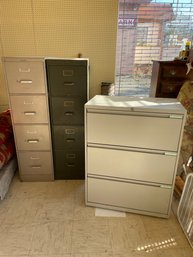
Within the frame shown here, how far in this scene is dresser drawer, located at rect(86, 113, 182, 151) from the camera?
4.46 ft

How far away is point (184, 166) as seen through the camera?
177cm

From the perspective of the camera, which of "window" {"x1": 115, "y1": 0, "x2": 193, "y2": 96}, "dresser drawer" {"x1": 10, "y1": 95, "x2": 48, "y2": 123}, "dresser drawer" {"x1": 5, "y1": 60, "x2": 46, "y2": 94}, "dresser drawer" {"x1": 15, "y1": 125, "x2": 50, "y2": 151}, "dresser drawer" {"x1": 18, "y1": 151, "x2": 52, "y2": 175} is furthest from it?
"window" {"x1": 115, "y1": 0, "x2": 193, "y2": 96}

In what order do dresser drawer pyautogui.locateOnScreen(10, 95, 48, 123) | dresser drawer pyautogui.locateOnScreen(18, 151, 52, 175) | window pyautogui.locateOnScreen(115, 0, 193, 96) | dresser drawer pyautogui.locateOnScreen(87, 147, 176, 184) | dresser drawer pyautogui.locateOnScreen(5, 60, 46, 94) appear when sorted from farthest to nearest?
window pyautogui.locateOnScreen(115, 0, 193, 96)
dresser drawer pyautogui.locateOnScreen(18, 151, 52, 175)
dresser drawer pyautogui.locateOnScreen(10, 95, 48, 123)
dresser drawer pyautogui.locateOnScreen(5, 60, 46, 94)
dresser drawer pyautogui.locateOnScreen(87, 147, 176, 184)

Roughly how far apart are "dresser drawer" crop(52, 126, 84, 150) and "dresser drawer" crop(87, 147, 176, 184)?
0.39 metres

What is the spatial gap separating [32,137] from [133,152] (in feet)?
3.31

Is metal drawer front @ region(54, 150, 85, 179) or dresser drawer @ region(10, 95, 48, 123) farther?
metal drawer front @ region(54, 150, 85, 179)

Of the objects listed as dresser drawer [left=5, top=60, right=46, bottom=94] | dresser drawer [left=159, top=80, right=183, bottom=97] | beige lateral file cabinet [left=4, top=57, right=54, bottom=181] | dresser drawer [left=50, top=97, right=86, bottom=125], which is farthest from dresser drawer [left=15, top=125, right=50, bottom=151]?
dresser drawer [left=159, top=80, right=183, bottom=97]

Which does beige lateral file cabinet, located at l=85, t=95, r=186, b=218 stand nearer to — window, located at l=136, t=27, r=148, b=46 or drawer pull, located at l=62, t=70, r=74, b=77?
drawer pull, located at l=62, t=70, r=74, b=77

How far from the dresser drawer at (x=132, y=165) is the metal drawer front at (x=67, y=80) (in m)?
0.57

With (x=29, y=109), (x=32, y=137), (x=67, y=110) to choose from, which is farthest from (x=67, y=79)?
(x=32, y=137)

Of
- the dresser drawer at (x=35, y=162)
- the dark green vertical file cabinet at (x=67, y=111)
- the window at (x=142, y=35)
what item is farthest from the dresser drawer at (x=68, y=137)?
the window at (x=142, y=35)

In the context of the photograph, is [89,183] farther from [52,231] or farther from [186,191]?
[186,191]

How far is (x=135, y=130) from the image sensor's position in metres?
1.41

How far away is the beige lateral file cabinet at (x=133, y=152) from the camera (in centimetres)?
137
